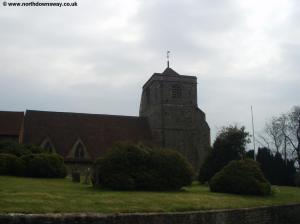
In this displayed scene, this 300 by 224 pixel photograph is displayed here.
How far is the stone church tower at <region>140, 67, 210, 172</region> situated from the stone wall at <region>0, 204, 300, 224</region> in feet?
87.9

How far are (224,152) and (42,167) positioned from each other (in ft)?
46.4

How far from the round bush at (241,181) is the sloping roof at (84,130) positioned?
21544mm

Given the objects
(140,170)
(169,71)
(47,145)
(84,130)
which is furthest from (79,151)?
(140,170)

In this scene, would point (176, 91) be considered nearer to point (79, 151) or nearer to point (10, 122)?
point (79, 151)

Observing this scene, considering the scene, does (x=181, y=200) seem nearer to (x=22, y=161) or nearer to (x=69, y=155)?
(x=22, y=161)

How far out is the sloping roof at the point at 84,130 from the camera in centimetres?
4678

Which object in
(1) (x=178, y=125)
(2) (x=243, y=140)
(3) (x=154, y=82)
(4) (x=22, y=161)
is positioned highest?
(3) (x=154, y=82)

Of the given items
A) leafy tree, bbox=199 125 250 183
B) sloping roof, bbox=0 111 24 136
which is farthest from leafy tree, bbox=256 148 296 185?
sloping roof, bbox=0 111 24 136

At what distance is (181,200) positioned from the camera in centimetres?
2086

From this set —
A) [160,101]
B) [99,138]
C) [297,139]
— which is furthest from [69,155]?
[297,139]

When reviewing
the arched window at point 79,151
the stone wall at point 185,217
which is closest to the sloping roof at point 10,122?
the arched window at point 79,151

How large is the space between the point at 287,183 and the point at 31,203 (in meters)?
29.9

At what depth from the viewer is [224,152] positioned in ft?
120

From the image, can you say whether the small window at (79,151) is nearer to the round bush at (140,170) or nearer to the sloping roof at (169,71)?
the sloping roof at (169,71)
